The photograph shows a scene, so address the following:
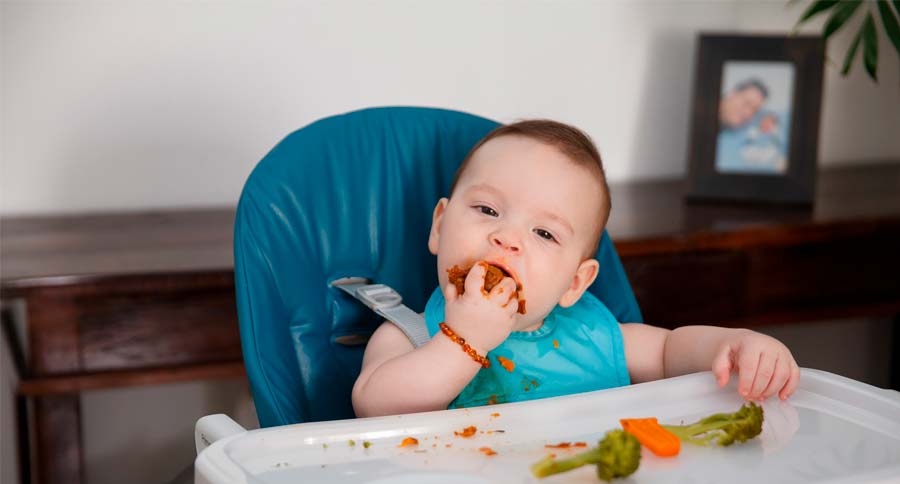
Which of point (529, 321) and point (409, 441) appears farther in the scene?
point (529, 321)

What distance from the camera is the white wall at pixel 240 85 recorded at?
1.81m

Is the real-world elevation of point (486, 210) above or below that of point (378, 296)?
above

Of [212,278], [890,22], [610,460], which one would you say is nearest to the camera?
[610,460]

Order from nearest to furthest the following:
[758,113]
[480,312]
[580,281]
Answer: [480,312]
[580,281]
[758,113]

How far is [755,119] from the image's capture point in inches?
82.5

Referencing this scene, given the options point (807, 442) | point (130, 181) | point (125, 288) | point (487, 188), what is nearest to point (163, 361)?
point (125, 288)

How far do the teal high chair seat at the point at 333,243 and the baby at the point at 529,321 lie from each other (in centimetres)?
9

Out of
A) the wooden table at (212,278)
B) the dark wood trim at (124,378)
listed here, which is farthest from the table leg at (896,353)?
the dark wood trim at (124,378)

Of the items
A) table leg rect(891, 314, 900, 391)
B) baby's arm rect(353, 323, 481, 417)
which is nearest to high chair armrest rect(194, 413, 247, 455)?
baby's arm rect(353, 323, 481, 417)

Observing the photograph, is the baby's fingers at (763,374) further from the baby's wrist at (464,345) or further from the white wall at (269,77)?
the white wall at (269,77)

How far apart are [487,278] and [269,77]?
3.48 ft

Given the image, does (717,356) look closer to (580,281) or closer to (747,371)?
(747,371)

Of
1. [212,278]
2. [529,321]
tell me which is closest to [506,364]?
[529,321]

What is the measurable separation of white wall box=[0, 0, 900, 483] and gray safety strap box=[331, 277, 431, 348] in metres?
0.81
